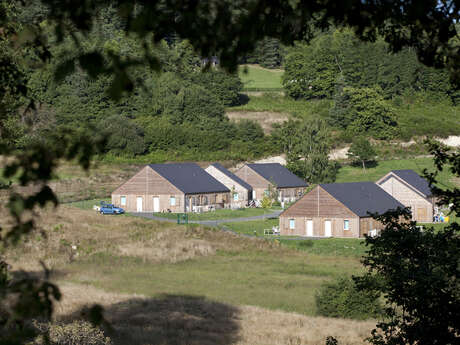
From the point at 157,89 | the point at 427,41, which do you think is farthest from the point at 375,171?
the point at 427,41

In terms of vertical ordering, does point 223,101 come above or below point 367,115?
above

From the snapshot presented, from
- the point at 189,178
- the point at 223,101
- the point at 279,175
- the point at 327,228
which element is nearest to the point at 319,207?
the point at 327,228

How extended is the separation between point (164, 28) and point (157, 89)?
364 ft

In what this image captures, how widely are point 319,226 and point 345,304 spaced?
98.9 feet

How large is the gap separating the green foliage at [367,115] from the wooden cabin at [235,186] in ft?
99.0

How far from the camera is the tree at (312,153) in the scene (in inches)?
3533

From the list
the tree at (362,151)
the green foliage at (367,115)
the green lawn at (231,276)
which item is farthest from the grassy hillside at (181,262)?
the green foliage at (367,115)

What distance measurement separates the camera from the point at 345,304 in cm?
2995

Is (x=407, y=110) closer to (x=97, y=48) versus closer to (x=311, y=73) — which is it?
(x=311, y=73)

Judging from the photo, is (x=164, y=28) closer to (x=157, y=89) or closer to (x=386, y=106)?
(x=386, y=106)

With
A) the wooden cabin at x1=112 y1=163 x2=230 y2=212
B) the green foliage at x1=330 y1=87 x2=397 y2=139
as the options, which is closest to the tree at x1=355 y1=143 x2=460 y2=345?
the wooden cabin at x1=112 y1=163 x2=230 y2=212

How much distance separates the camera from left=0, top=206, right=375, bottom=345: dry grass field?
24828 mm

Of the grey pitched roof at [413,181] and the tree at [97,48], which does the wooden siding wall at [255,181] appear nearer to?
the grey pitched roof at [413,181]

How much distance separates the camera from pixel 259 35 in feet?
15.3
